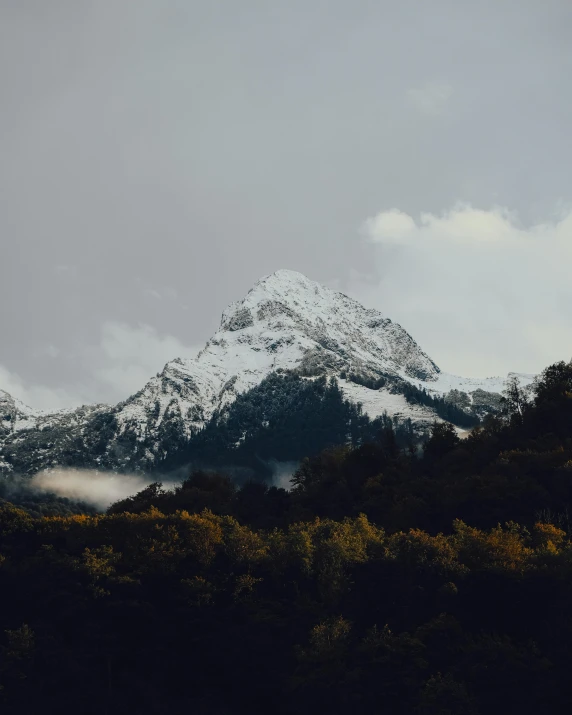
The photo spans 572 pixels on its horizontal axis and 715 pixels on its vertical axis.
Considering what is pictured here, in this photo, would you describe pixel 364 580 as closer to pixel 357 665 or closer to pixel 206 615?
pixel 357 665

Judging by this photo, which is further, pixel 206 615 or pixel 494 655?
pixel 206 615

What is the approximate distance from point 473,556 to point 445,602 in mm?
7399

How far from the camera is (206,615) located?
92.2 m

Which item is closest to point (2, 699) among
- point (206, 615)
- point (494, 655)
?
point (206, 615)

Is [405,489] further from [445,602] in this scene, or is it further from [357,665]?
[357,665]

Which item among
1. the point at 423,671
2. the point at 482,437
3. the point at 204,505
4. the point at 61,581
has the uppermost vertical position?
the point at 482,437

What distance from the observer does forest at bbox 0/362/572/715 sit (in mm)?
78000

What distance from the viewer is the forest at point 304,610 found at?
78000 mm

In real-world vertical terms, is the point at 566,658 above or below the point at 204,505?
below

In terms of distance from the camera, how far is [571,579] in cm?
8262

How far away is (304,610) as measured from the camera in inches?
3536

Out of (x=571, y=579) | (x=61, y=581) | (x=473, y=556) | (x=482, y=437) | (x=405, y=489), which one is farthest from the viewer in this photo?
(x=482, y=437)

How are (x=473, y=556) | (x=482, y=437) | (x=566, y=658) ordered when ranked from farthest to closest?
(x=482, y=437)
(x=473, y=556)
(x=566, y=658)

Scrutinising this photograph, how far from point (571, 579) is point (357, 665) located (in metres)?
25.2
